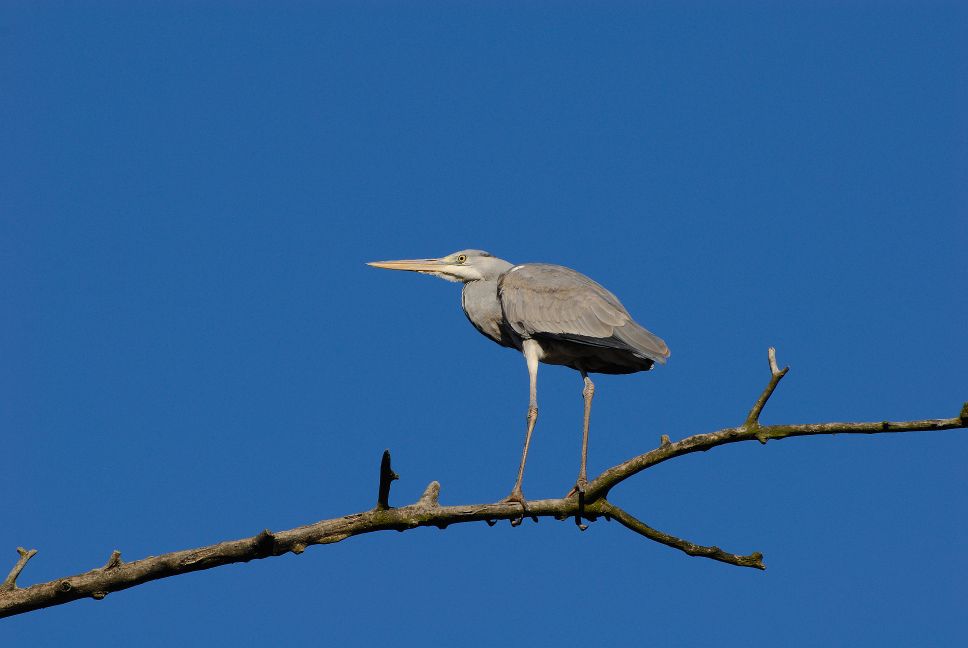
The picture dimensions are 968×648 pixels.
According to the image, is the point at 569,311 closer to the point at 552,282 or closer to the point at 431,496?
the point at 552,282

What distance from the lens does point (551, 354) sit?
11648 millimetres

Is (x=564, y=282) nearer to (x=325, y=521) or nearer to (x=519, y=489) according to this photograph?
(x=519, y=489)

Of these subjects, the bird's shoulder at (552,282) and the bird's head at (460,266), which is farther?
the bird's head at (460,266)

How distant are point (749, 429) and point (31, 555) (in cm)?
544

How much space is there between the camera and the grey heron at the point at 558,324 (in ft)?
35.7

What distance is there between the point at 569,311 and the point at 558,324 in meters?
0.19

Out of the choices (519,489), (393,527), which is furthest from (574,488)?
(393,527)

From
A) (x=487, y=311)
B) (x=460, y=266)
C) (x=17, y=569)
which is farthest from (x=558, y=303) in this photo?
(x=17, y=569)

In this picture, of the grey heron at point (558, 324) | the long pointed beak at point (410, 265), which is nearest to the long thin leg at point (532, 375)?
the grey heron at point (558, 324)

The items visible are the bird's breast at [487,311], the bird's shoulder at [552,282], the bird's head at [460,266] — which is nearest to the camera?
the bird's shoulder at [552,282]

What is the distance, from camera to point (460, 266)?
1290cm

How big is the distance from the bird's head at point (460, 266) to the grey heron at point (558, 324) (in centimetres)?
5

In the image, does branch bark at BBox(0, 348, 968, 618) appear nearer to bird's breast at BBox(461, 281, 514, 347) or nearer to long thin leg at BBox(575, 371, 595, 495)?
long thin leg at BBox(575, 371, 595, 495)

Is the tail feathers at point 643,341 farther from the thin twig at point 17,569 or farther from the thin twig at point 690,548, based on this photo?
the thin twig at point 17,569
